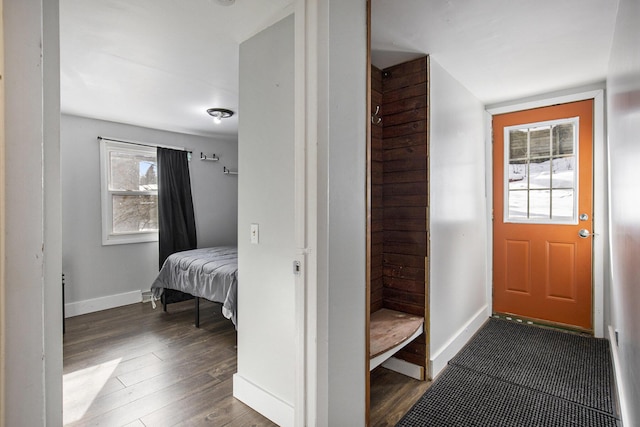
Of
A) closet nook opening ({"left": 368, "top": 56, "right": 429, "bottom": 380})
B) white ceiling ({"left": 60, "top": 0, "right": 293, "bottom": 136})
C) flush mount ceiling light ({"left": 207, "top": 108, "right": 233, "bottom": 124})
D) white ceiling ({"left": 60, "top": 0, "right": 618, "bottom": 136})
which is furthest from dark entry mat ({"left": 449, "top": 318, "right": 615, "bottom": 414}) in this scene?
flush mount ceiling light ({"left": 207, "top": 108, "right": 233, "bottom": 124})

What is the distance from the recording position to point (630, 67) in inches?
52.9

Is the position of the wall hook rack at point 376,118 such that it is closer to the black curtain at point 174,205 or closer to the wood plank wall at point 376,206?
the wood plank wall at point 376,206

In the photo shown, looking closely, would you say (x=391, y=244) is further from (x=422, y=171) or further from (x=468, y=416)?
(x=468, y=416)

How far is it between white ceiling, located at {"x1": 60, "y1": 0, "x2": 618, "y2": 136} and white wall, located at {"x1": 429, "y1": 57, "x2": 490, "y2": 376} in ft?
0.93

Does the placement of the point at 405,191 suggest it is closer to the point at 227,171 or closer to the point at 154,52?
the point at 154,52

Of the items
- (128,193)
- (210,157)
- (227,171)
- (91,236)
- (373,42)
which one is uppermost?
(373,42)

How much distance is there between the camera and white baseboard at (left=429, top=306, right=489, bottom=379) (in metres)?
2.31

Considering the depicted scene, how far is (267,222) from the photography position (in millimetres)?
1885

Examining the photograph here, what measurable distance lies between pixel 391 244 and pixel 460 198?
83 centimetres

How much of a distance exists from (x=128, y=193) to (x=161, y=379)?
2.66 m

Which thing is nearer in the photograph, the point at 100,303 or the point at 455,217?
the point at 455,217

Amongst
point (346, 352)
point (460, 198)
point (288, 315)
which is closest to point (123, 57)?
point (288, 315)

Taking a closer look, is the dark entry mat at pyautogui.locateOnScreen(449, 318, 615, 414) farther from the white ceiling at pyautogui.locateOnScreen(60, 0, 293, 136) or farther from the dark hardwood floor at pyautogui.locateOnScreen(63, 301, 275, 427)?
the white ceiling at pyautogui.locateOnScreen(60, 0, 293, 136)

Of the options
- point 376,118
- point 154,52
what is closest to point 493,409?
point 376,118
